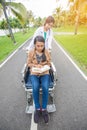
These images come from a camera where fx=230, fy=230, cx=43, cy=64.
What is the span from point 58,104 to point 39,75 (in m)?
1.15

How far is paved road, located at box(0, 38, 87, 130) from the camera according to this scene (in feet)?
16.3

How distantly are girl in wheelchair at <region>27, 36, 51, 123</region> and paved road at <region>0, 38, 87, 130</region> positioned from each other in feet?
0.91

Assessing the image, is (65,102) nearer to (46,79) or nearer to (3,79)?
(46,79)

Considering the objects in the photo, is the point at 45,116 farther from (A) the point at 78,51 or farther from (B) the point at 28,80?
(A) the point at 78,51

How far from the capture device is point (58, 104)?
6.13 meters

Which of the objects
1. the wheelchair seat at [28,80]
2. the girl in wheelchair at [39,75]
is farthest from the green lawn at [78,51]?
the girl in wheelchair at [39,75]

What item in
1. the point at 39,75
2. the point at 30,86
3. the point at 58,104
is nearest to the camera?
the point at 39,75

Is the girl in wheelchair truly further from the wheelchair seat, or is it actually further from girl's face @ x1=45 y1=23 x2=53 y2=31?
girl's face @ x1=45 y1=23 x2=53 y2=31

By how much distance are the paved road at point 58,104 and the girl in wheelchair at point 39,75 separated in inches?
10.9

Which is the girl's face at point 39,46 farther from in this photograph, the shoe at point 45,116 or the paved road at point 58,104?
the paved road at point 58,104

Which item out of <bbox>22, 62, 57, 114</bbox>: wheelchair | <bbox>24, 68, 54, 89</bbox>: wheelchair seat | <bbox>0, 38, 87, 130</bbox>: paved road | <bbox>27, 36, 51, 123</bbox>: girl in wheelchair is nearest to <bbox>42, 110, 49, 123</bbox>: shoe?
<bbox>27, 36, 51, 123</bbox>: girl in wheelchair

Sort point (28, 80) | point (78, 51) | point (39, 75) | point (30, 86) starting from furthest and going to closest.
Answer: point (78, 51), point (28, 80), point (30, 86), point (39, 75)

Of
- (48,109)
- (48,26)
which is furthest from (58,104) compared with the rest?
(48,26)

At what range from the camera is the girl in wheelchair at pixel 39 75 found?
5.23 metres
